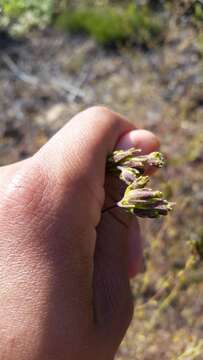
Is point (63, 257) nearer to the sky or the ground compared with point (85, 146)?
nearer to the ground

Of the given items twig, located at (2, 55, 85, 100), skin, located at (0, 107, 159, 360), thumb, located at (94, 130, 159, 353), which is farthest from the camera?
twig, located at (2, 55, 85, 100)

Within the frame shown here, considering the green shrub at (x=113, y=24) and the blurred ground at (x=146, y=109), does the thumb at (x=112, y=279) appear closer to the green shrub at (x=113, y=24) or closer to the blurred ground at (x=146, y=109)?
the blurred ground at (x=146, y=109)

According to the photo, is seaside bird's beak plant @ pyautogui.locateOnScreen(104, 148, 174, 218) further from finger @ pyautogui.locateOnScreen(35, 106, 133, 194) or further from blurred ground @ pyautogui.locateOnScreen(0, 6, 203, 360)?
blurred ground @ pyautogui.locateOnScreen(0, 6, 203, 360)

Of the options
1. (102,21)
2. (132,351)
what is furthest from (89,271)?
(102,21)

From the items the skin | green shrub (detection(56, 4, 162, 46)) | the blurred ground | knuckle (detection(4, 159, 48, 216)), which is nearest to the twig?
the blurred ground

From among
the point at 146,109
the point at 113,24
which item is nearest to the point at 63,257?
the point at 146,109

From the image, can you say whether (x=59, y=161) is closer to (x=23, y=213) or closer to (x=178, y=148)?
(x=23, y=213)

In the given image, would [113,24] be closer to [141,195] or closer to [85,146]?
[85,146]
